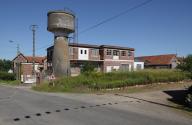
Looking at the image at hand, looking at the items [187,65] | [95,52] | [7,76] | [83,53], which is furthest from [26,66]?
[187,65]

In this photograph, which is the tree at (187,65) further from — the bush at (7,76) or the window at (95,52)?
the bush at (7,76)

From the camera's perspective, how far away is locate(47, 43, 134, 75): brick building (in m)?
49.1

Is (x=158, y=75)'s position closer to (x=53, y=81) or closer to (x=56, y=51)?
(x=53, y=81)

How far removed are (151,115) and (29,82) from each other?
3300 cm

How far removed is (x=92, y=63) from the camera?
2019 inches

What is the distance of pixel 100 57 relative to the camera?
52.3 m

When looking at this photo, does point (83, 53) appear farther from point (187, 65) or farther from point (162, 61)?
point (162, 61)

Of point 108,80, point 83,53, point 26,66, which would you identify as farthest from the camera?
point 26,66

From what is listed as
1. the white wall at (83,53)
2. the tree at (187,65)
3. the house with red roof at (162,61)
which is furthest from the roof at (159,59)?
the tree at (187,65)

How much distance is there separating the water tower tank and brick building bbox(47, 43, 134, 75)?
801 centimetres

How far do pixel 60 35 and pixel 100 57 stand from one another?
13.9 metres

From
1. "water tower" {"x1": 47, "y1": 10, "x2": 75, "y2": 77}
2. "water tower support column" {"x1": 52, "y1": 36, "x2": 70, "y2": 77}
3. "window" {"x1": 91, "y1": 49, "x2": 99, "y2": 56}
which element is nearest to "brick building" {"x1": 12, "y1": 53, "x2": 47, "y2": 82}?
"water tower support column" {"x1": 52, "y1": 36, "x2": 70, "y2": 77}

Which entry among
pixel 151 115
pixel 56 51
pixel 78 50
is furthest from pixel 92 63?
pixel 151 115

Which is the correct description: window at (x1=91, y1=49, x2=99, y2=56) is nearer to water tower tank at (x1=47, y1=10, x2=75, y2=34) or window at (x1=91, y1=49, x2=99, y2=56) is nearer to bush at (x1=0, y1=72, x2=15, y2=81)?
water tower tank at (x1=47, y1=10, x2=75, y2=34)
